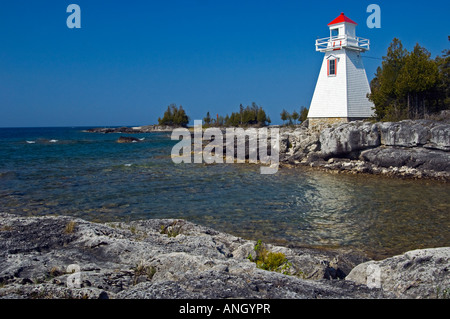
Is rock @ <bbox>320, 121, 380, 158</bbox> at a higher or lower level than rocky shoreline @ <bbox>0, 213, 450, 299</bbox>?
higher

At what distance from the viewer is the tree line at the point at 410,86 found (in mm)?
30844

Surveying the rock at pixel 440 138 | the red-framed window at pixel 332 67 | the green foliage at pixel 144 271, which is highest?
the red-framed window at pixel 332 67

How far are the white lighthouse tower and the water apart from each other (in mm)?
12587

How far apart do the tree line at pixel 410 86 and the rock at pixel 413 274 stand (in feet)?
89.3

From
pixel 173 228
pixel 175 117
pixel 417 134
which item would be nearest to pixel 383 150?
pixel 417 134

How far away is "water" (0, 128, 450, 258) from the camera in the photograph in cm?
1221

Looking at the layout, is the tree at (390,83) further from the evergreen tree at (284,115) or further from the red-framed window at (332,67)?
the evergreen tree at (284,115)

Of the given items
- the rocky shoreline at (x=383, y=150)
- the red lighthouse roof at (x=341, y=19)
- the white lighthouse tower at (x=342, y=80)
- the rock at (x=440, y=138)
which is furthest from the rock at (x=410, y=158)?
the red lighthouse roof at (x=341, y=19)

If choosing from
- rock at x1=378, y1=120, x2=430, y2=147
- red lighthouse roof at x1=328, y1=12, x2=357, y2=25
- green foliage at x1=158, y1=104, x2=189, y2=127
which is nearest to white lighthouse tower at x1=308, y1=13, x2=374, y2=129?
red lighthouse roof at x1=328, y1=12, x2=357, y2=25

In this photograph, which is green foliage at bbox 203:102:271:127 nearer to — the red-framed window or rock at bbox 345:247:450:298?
the red-framed window

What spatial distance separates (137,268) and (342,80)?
35.4 meters

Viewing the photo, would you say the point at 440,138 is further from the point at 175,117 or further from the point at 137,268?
the point at 175,117

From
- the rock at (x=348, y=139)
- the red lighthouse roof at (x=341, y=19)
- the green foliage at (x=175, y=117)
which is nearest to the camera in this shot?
the rock at (x=348, y=139)
